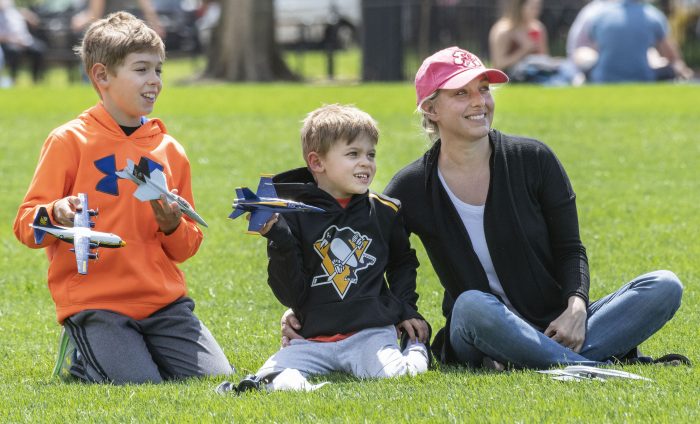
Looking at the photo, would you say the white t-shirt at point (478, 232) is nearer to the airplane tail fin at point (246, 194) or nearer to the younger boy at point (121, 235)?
the airplane tail fin at point (246, 194)

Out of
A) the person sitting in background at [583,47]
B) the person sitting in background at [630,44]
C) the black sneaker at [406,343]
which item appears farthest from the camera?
the person sitting in background at [583,47]

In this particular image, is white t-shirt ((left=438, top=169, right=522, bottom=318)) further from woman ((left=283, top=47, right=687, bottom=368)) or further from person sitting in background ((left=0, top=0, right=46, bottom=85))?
person sitting in background ((left=0, top=0, right=46, bottom=85))

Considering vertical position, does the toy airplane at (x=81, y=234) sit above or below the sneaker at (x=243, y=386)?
above

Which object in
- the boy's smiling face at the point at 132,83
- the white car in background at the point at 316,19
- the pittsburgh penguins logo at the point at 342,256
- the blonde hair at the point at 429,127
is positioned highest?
the boy's smiling face at the point at 132,83

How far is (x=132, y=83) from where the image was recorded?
5.40 metres

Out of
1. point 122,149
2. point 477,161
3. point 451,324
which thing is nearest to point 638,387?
point 451,324

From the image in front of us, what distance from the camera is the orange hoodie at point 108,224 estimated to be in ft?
17.5

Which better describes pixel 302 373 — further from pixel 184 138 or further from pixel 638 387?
pixel 184 138

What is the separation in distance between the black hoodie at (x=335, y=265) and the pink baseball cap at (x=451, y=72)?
21.1 inches

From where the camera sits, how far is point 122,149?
5434 millimetres

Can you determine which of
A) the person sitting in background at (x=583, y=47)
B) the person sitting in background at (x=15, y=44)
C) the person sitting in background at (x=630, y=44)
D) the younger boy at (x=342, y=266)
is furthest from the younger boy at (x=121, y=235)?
the person sitting in background at (x=15, y=44)

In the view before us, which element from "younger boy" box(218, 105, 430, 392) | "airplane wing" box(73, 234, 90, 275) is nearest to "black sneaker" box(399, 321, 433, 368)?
"younger boy" box(218, 105, 430, 392)

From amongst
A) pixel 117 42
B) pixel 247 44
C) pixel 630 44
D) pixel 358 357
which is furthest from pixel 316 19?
pixel 358 357

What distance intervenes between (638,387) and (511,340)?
0.57 metres
